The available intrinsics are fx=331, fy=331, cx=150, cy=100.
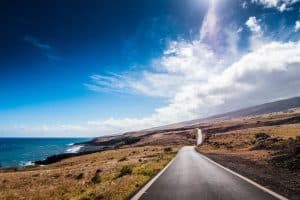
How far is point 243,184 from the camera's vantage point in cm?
1386

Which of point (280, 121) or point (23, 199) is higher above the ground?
point (280, 121)

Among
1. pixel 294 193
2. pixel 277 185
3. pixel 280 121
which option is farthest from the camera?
pixel 280 121

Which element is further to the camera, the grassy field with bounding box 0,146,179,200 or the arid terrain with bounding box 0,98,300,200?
the arid terrain with bounding box 0,98,300,200

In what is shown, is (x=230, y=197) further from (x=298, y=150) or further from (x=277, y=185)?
(x=298, y=150)

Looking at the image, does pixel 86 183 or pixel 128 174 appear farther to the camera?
pixel 86 183

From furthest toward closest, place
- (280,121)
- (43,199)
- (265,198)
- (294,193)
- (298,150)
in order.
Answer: (280,121) < (298,150) < (43,199) < (294,193) < (265,198)

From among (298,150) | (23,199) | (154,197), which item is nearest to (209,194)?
(154,197)

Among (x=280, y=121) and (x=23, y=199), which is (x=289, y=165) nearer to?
(x=23, y=199)

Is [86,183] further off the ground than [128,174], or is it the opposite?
[128,174]

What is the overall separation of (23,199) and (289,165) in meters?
16.9

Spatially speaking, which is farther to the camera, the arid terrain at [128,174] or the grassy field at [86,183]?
the arid terrain at [128,174]

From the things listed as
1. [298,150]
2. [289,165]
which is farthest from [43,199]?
[298,150]

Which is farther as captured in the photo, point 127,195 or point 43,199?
point 43,199

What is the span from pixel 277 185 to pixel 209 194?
3.64m
